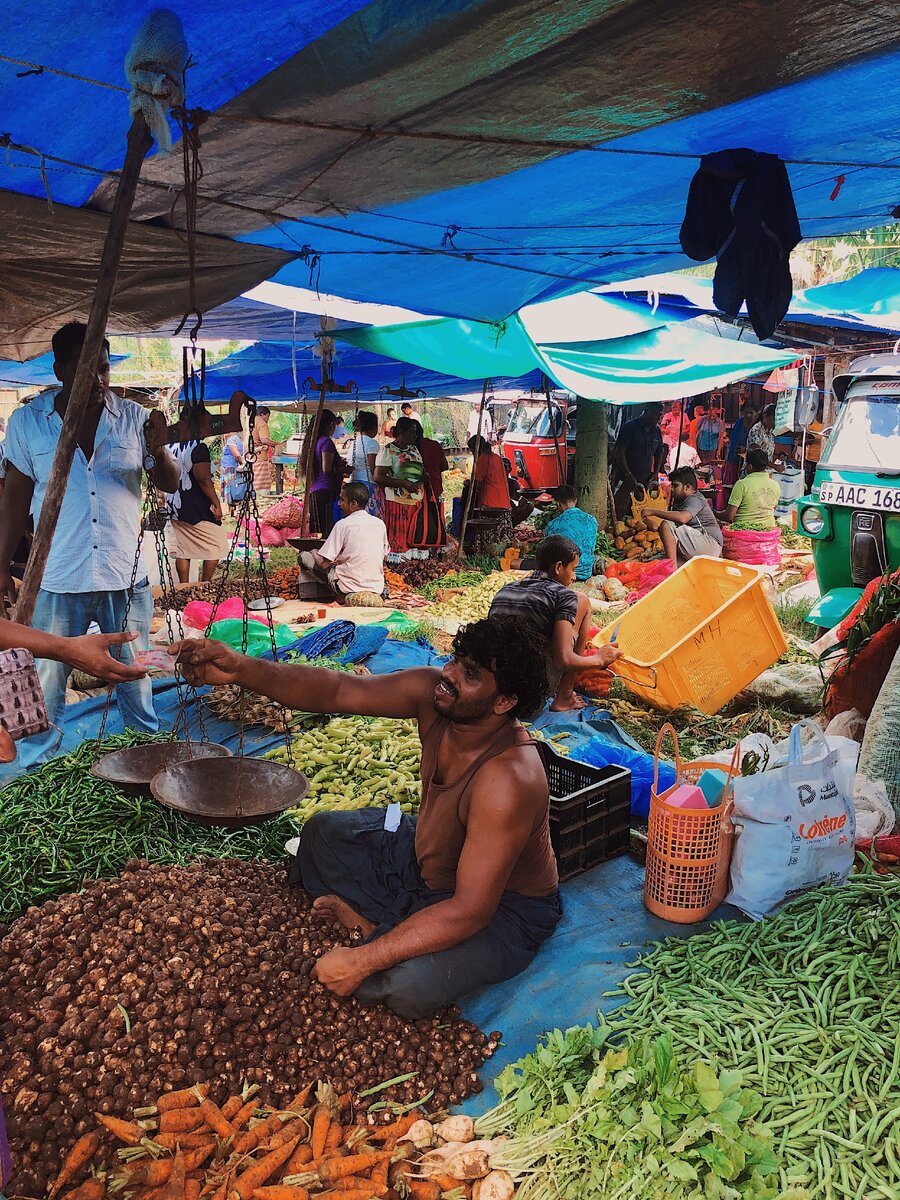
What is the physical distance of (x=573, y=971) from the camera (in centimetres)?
277

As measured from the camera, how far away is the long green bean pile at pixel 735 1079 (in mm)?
1923

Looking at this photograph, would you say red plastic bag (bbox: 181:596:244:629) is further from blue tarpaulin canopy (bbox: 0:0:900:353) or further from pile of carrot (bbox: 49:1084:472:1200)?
pile of carrot (bbox: 49:1084:472:1200)

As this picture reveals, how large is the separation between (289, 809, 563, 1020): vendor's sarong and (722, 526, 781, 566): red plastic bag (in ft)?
26.9

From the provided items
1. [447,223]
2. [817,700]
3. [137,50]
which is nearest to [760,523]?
[817,700]

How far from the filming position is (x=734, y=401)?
16.5m

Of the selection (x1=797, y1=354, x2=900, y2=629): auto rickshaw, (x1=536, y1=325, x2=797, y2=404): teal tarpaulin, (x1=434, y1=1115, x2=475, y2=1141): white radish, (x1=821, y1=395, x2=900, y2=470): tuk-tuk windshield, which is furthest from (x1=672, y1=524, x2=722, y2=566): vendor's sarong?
(x1=434, y1=1115, x2=475, y2=1141): white radish

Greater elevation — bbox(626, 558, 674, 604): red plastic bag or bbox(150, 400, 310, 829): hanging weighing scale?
bbox(150, 400, 310, 829): hanging weighing scale

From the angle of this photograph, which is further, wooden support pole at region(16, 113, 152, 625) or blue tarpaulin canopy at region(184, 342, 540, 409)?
blue tarpaulin canopy at region(184, 342, 540, 409)

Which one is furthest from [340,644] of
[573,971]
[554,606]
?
[573,971]

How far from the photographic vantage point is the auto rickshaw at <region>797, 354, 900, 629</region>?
5785 mm

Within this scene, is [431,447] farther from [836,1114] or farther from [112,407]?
[836,1114]

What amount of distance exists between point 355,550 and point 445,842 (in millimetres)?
5623

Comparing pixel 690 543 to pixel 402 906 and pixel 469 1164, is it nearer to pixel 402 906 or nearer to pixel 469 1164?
pixel 402 906

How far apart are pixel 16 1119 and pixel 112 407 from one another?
9.51ft
